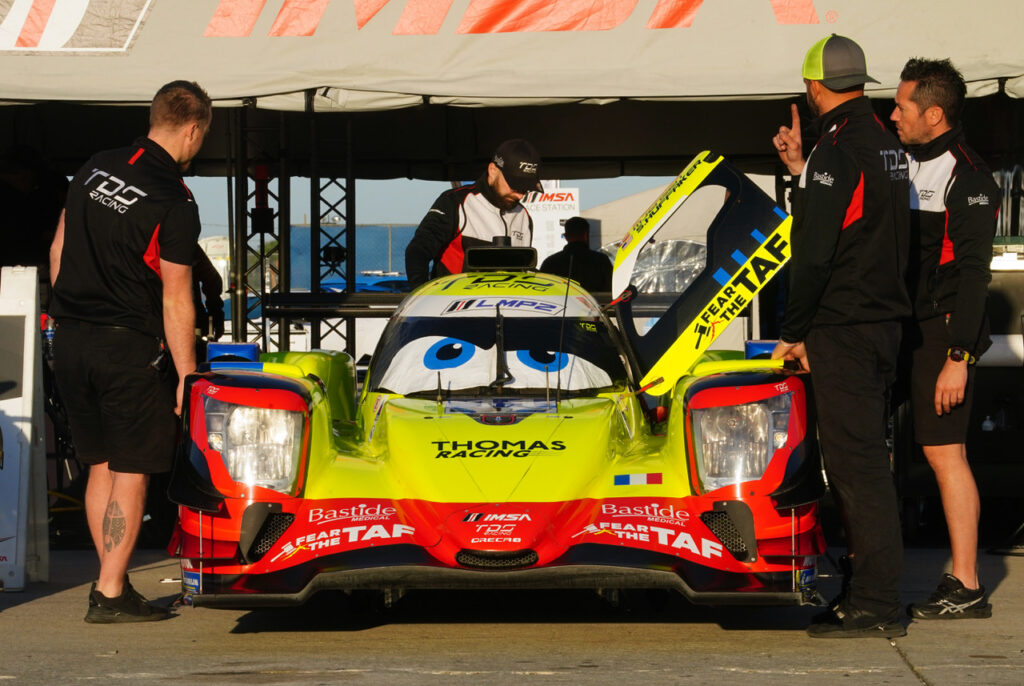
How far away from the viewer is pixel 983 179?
5164 mm

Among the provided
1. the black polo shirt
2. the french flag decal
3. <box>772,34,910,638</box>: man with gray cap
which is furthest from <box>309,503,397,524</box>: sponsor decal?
<box>772,34,910,638</box>: man with gray cap

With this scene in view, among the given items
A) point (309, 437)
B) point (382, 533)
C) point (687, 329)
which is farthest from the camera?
point (687, 329)

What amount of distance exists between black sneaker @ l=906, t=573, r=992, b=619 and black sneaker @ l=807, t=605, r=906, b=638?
1.30 feet

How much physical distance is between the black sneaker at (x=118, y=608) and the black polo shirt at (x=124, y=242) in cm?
98

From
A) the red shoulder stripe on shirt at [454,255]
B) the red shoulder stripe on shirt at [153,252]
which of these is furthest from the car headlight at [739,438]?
the red shoulder stripe on shirt at [454,255]

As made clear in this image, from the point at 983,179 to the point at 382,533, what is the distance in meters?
2.67

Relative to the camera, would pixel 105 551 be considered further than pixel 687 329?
No

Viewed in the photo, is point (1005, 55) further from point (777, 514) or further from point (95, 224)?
point (95, 224)

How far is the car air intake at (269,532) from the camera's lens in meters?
4.41

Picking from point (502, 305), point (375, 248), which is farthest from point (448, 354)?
point (375, 248)

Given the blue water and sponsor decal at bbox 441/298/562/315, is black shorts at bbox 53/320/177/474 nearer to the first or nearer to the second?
sponsor decal at bbox 441/298/562/315

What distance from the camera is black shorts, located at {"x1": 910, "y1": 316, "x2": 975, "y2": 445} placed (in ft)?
16.6

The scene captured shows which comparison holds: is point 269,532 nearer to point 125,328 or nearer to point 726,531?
point 125,328

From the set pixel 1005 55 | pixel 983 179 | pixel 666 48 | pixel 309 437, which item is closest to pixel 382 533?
pixel 309 437
